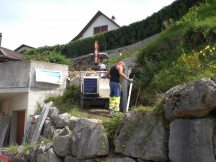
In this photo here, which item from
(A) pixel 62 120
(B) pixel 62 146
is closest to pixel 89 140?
(B) pixel 62 146

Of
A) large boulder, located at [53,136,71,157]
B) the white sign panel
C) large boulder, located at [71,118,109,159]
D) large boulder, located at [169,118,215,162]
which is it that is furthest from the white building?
large boulder, located at [169,118,215,162]

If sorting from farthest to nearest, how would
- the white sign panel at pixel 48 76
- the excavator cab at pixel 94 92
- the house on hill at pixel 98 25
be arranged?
1. the house on hill at pixel 98 25
2. the white sign panel at pixel 48 76
3. the excavator cab at pixel 94 92

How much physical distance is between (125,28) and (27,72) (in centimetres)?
1843

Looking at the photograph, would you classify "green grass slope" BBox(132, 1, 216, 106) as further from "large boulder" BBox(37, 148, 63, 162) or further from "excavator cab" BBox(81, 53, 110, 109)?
"large boulder" BBox(37, 148, 63, 162)

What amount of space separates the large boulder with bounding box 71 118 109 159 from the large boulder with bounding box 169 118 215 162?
6.83 ft

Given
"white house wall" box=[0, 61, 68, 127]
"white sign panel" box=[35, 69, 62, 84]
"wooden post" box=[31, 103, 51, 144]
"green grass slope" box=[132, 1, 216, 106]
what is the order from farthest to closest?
1. "white sign panel" box=[35, 69, 62, 84]
2. "white house wall" box=[0, 61, 68, 127]
3. "wooden post" box=[31, 103, 51, 144]
4. "green grass slope" box=[132, 1, 216, 106]

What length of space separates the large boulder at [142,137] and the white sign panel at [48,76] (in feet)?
25.6

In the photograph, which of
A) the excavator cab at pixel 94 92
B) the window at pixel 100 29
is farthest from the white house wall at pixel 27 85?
the window at pixel 100 29

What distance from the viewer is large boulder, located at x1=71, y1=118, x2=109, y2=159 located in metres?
8.24

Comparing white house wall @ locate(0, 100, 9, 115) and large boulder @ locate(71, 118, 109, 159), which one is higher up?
A: white house wall @ locate(0, 100, 9, 115)

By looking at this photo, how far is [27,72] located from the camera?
49.6ft

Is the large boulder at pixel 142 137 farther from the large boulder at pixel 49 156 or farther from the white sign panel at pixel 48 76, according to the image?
the white sign panel at pixel 48 76

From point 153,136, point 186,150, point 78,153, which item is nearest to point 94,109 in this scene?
point 78,153

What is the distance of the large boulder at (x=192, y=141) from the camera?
245 inches
